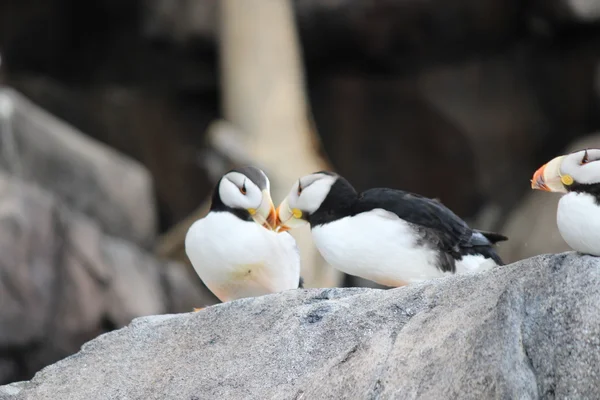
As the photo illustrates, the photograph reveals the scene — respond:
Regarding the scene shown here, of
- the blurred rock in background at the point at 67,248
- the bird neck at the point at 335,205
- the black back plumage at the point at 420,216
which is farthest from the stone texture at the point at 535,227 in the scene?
the bird neck at the point at 335,205

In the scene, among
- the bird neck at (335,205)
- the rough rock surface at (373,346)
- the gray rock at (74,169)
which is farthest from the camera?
the gray rock at (74,169)

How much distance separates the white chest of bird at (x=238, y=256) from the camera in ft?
9.62

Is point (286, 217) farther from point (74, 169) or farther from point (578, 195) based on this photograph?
point (74, 169)

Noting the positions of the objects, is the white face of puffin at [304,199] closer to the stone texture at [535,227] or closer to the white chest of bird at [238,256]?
the white chest of bird at [238,256]

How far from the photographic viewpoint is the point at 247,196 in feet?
9.75

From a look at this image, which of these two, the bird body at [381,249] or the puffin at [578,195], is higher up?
the puffin at [578,195]

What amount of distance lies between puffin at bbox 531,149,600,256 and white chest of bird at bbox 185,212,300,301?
83 centimetres

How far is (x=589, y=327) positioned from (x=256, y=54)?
6385mm

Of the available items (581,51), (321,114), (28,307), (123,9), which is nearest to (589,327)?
(28,307)

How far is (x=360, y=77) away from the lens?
8.73m

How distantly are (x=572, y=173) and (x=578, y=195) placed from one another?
84mm

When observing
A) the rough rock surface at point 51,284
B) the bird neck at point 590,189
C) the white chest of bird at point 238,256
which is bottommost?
the rough rock surface at point 51,284

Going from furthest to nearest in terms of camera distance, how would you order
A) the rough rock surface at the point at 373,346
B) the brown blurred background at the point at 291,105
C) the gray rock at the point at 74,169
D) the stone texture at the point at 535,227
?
the brown blurred background at the point at 291,105 → the gray rock at the point at 74,169 → the stone texture at the point at 535,227 → the rough rock surface at the point at 373,346

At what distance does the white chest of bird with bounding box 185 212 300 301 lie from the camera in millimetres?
2934
